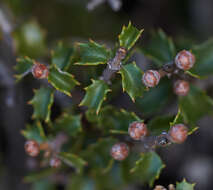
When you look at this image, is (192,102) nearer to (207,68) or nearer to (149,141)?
(207,68)

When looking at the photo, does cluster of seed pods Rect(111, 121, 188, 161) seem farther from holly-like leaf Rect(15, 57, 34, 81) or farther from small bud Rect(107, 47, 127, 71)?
holly-like leaf Rect(15, 57, 34, 81)

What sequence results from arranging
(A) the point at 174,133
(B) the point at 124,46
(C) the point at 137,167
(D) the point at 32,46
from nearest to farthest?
(A) the point at 174,133 → (B) the point at 124,46 → (C) the point at 137,167 → (D) the point at 32,46

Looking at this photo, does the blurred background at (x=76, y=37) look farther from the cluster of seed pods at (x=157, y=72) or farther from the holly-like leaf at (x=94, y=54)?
the cluster of seed pods at (x=157, y=72)

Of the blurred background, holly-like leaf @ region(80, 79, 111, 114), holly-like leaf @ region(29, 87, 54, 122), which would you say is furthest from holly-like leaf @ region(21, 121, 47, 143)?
holly-like leaf @ region(80, 79, 111, 114)

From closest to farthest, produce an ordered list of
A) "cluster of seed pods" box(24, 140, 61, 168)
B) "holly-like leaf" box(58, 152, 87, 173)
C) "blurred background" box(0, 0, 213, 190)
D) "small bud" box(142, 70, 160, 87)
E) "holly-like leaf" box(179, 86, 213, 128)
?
"small bud" box(142, 70, 160, 87) < "cluster of seed pods" box(24, 140, 61, 168) < "holly-like leaf" box(58, 152, 87, 173) < "holly-like leaf" box(179, 86, 213, 128) < "blurred background" box(0, 0, 213, 190)

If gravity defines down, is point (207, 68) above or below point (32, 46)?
below

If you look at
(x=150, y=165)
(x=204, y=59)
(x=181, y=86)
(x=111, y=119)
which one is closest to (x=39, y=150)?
(x=111, y=119)

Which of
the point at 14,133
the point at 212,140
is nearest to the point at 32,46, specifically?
the point at 14,133
